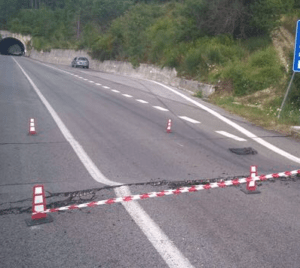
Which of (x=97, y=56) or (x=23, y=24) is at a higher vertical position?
(x=23, y=24)

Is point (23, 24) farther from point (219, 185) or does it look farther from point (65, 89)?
point (219, 185)

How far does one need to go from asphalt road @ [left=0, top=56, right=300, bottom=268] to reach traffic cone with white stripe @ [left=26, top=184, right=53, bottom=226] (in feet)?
0.50

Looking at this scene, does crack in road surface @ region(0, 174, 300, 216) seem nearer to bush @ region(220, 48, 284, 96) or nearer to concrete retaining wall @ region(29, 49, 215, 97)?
bush @ region(220, 48, 284, 96)

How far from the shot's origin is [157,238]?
496 cm

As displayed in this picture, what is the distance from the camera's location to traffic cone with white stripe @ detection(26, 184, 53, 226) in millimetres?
5344

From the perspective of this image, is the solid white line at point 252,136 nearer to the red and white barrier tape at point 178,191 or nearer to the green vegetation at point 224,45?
the green vegetation at point 224,45

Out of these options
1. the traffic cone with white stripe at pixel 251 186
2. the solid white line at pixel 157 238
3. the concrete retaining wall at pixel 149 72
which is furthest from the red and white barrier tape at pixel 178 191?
the concrete retaining wall at pixel 149 72

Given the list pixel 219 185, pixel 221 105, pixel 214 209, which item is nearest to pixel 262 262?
pixel 214 209

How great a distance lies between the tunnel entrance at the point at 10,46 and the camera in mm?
94125

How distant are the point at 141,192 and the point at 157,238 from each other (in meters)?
1.74

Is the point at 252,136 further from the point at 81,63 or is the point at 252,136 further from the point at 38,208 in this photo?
the point at 81,63

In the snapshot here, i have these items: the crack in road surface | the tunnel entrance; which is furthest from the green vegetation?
the tunnel entrance

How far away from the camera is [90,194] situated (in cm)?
650

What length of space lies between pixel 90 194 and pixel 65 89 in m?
16.1
